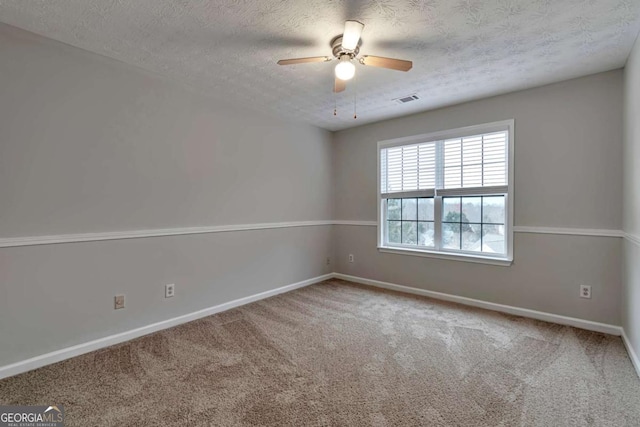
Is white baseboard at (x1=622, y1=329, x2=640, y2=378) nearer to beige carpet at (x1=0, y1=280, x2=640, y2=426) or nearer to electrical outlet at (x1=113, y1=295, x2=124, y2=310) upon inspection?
beige carpet at (x1=0, y1=280, x2=640, y2=426)

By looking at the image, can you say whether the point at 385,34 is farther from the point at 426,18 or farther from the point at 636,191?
the point at 636,191

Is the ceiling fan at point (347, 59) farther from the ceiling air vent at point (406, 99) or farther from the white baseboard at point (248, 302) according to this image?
the white baseboard at point (248, 302)

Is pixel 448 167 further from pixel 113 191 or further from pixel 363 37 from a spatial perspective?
pixel 113 191

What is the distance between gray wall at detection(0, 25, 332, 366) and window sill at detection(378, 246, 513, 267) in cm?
172

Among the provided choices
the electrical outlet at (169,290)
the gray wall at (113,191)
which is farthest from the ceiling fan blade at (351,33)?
the electrical outlet at (169,290)

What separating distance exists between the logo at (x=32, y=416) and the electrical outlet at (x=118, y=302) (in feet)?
2.98

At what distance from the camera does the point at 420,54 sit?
8.23 feet

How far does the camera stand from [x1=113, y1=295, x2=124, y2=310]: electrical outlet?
2.65 meters

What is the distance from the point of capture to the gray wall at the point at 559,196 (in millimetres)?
2828

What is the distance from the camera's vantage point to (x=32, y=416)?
1.75 metres

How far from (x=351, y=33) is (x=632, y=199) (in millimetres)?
2520

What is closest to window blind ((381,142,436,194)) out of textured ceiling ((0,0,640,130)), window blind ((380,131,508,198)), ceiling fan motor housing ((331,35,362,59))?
window blind ((380,131,508,198))

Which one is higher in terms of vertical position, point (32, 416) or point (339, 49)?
point (339, 49)

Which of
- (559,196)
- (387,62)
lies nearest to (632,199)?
(559,196)
